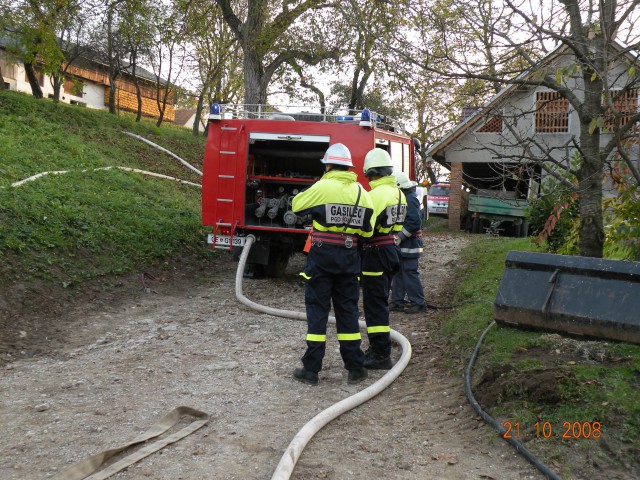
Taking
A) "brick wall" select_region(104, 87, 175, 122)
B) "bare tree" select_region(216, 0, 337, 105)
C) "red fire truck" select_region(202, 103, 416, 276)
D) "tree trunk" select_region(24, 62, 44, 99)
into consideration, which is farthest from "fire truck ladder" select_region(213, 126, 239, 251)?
"brick wall" select_region(104, 87, 175, 122)

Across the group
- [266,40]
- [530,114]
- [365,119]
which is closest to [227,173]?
[365,119]

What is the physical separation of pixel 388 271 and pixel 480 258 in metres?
7.41

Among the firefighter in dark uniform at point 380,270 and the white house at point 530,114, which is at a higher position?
the white house at point 530,114

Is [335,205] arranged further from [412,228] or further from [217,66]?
[217,66]


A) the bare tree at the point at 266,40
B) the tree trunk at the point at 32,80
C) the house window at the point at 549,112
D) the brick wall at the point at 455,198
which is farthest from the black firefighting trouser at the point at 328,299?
Result: the brick wall at the point at 455,198

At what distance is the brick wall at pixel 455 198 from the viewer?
26109mm

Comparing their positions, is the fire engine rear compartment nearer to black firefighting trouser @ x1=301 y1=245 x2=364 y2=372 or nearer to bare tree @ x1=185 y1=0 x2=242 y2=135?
black firefighting trouser @ x1=301 y1=245 x2=364 y2=372

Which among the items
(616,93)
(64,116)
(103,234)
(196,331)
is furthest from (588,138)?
(64,116)

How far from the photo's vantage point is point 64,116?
20156 mm

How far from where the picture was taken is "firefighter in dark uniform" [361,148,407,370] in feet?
20.5

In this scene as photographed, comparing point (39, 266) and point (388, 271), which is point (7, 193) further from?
point (388, 271)
